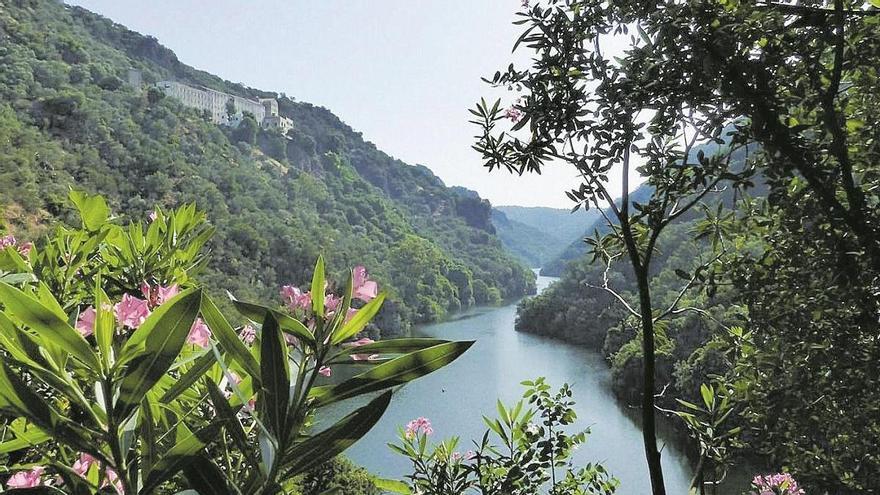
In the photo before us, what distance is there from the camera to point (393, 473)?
12.0m

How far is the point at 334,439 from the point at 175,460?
106mm

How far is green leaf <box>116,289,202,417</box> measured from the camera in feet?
1.15

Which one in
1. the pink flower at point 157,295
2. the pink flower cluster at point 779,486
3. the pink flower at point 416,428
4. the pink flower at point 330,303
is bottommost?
the pink flower at point 416,428

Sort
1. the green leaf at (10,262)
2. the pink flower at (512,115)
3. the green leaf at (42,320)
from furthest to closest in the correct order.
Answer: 1. the pink flower at (512,115)
2. the green leaf at (10,262)
3. the green leaf at (42,320)

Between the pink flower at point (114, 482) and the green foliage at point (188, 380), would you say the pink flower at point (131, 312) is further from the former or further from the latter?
the pink flower at point (114, 482)

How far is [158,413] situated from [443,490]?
5.49 ft

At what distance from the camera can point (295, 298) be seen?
0.61 m

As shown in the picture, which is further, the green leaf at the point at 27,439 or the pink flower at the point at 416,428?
the pink flower at the point at 416,428

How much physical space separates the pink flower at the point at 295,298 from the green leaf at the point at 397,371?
0.17m

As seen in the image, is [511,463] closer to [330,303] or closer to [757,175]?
[757,175]

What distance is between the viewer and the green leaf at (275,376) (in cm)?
37

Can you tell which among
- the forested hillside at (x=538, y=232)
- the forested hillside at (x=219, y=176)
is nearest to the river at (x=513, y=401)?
the forested hillside at (x=219, y=176)

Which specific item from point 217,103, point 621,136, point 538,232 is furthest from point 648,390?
point 538,232

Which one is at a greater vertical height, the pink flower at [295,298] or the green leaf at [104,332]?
the pink flower at [295,298]
